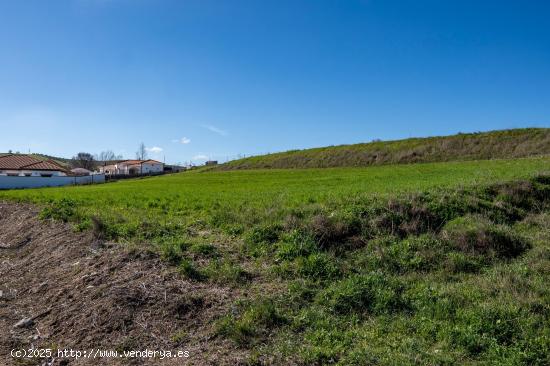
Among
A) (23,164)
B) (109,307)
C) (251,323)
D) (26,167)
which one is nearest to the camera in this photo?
(251,323)

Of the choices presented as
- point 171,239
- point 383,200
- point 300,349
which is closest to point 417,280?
point 300,349

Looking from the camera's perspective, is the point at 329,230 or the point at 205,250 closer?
the point at 205,250

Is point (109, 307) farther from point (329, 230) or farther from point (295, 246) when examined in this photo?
point (329, 230)

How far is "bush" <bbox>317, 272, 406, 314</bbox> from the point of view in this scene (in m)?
6.75

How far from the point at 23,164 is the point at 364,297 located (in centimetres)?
8513

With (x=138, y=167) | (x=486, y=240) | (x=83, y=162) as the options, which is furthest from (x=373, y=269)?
(x=83, y=162)

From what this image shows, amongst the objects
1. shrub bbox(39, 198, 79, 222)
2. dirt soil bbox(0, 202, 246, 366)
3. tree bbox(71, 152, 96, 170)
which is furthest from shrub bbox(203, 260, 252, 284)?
tree bbox(71, 152, 96, 170)

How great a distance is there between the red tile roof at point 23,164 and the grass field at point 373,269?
7116cm

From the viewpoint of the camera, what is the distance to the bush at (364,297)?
6.75 metres

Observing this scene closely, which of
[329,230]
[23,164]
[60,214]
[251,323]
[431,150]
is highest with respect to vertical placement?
[431,150]

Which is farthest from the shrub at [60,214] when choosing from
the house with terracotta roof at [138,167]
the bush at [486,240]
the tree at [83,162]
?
the tree at [83,162]

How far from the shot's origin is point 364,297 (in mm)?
7008

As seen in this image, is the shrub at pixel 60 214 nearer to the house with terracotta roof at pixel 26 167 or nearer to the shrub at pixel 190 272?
the shrub at pixel 190 272

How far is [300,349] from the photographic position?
218 inches
